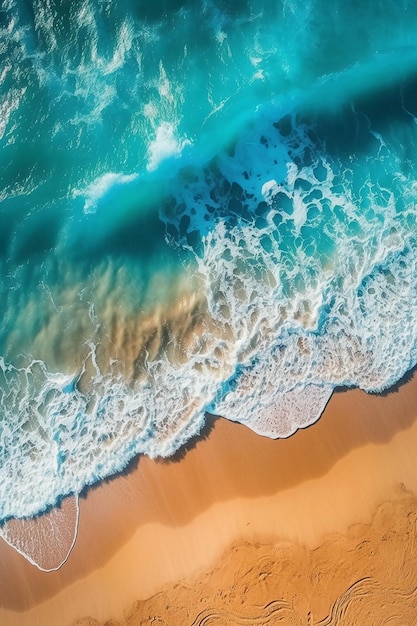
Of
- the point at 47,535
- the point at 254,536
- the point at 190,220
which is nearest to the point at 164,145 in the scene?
the point at 190,220

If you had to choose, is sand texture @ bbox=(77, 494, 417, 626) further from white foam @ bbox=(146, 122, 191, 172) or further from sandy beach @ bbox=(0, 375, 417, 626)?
white foam @ bbox=(146, 122, 191, 172)

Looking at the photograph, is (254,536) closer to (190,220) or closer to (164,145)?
(190,220)

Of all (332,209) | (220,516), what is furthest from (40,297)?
(332,209)

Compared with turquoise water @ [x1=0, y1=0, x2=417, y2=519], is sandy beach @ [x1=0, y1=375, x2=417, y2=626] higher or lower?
lower

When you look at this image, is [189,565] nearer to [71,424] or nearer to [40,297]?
[71,424]

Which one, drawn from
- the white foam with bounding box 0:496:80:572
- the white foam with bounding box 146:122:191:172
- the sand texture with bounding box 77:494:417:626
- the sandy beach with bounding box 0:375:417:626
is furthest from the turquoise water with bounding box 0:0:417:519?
the sand texture with bounding box 77:494:417:626
